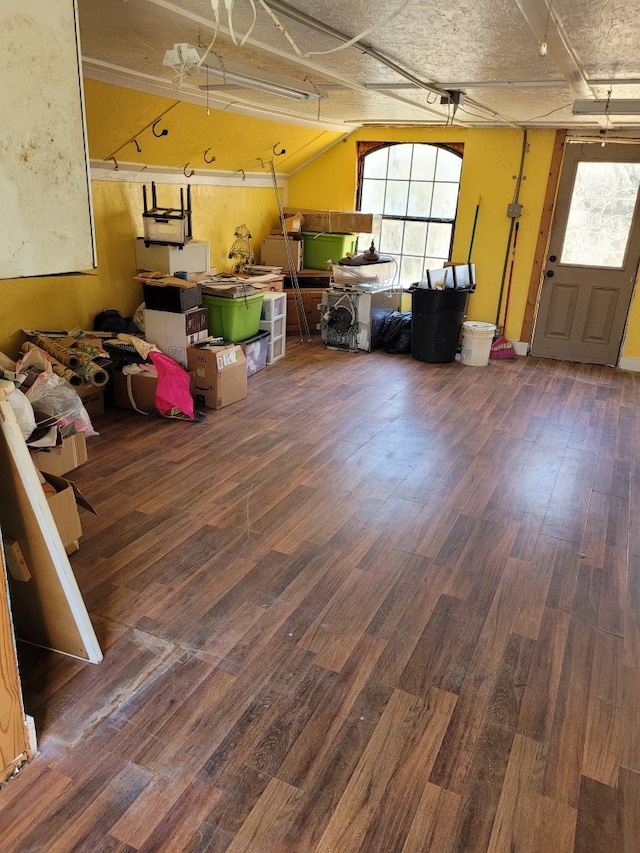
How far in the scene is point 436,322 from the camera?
575 centimetres

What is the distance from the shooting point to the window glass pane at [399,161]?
21.5 ft

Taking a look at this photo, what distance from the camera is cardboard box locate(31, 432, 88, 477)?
3139 millimetres

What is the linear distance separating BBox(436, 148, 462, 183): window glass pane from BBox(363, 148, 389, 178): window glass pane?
611mm

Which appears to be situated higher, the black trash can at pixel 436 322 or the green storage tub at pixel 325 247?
the green storage tub at pixel 325 247

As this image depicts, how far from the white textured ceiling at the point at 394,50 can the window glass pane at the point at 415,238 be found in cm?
196

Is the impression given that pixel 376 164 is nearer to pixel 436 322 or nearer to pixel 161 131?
pixel 436 322

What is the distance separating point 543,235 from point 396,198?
5.47 feet

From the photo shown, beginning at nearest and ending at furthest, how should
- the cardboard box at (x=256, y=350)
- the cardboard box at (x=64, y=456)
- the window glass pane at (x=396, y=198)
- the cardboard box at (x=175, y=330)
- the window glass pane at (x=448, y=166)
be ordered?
the cardboard box at (x=64, y=456) < the cardboard box at (x=175, y=330) < the cardboard box at (x=256, y=350) < the window glass pane at (x=448, y=166) < the window glass pane at (x=396, y=198)

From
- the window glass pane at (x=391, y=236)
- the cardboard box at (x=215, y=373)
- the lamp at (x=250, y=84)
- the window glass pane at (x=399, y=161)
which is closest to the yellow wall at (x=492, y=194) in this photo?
the window glass pane at (x=399, y=161)

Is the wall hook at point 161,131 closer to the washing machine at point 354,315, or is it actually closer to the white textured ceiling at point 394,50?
the white textured ceiling at point 394,50

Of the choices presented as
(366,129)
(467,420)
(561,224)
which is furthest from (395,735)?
(366,129)

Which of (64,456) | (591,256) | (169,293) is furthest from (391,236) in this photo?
(64,456)

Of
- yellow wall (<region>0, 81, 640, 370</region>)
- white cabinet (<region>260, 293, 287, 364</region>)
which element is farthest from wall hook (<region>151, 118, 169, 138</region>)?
white cabinet (<region>260, 293, 287, 364</region>)

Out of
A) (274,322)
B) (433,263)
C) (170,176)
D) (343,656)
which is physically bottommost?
(343,656)
